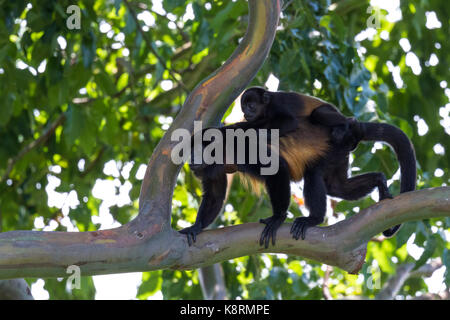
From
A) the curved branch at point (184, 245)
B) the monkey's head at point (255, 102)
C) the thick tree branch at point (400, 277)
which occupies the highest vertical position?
the monkey's head at point (255, 102)

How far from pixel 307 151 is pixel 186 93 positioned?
185 centimetres

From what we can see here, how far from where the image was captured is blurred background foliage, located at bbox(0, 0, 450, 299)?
12.8 feet

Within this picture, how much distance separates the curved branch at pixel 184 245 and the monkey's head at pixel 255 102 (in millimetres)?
1007

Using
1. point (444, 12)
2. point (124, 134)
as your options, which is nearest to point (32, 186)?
point (124, 134)

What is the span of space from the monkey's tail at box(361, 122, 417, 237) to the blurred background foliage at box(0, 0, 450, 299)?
17 cm

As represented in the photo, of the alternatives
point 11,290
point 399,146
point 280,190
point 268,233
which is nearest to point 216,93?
point 268,233

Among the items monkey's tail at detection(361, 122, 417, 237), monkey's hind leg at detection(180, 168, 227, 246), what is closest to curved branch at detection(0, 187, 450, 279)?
monkey's tail at detection(361, 122, 417, 237)

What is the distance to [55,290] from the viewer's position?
4.30 meters

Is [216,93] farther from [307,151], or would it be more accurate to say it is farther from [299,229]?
[307,151]

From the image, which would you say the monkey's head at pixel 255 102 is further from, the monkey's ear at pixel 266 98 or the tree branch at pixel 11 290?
the tree branch at pixel 11 290

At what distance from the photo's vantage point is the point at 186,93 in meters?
5.11

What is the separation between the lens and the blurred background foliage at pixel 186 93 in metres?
3.89

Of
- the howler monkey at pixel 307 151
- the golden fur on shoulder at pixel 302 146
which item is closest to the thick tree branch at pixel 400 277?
the howler monkey at pixel 307 151

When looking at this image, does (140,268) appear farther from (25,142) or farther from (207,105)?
(25,142)
